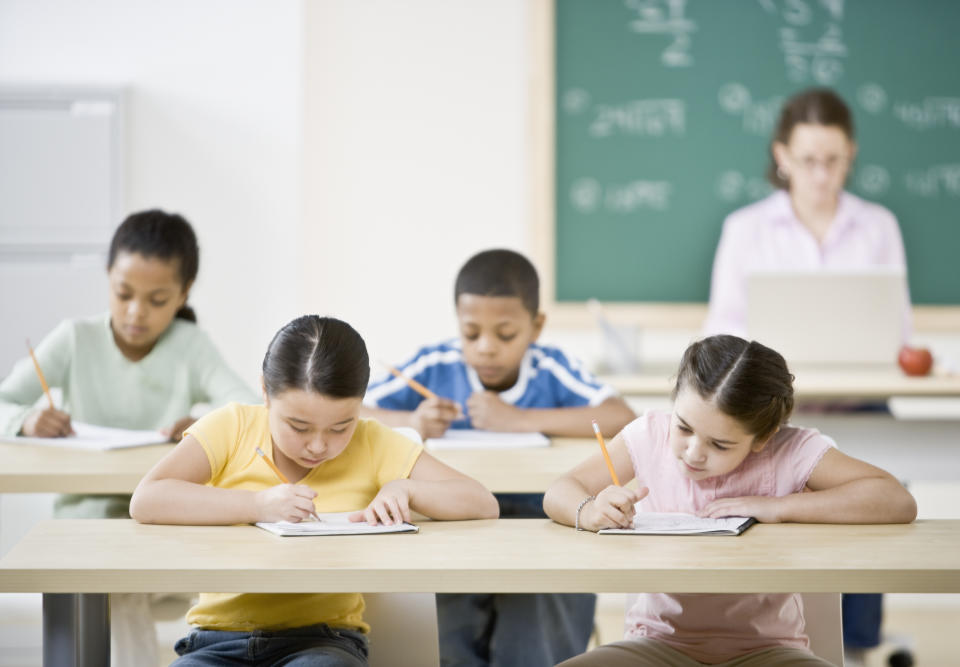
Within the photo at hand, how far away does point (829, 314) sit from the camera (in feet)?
10.3

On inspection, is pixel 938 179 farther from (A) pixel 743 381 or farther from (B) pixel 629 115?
(A) pixel 743 381

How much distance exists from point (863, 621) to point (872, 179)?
72.2 inches

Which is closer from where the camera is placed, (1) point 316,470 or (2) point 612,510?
(2) point 612,510

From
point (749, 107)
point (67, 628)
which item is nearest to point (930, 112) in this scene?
point (749, 107)

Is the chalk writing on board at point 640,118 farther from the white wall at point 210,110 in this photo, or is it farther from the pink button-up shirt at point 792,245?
the white wall at point 210,110

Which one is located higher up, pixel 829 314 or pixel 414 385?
pixel 829 314

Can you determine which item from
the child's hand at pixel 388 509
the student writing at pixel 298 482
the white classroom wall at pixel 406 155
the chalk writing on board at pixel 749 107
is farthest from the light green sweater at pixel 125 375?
the chalk writing on board at pixel 749 107

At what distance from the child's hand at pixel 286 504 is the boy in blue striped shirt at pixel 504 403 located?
0.65m

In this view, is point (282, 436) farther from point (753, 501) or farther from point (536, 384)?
point (536, 384)

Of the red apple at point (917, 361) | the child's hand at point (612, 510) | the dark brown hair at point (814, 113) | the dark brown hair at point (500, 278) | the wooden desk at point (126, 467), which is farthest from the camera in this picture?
the dark brown hair at point (814, 113)

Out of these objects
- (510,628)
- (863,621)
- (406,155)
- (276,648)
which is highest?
(406,155)

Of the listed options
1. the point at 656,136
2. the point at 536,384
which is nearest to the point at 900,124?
the point at 656,136

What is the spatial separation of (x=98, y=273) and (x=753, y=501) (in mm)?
2777

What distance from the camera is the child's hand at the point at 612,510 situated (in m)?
1.46
